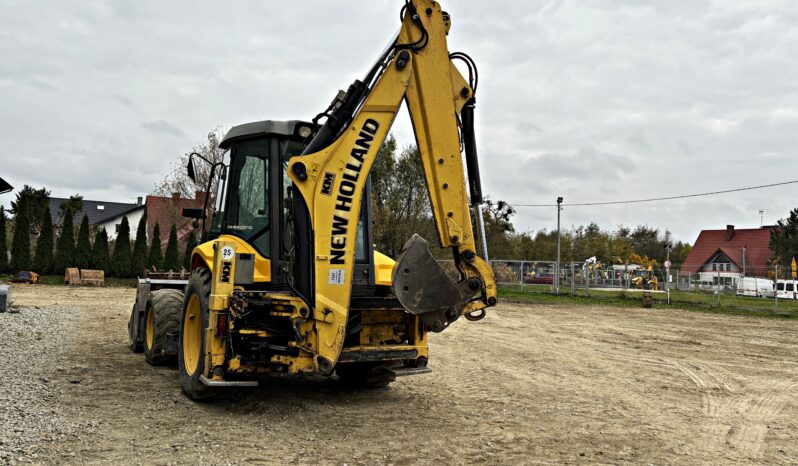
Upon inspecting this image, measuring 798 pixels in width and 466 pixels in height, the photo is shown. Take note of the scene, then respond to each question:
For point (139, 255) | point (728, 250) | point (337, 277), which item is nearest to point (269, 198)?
point (337, 277)

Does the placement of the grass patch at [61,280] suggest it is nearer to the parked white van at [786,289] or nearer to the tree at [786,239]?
the parked white van at [786,289]

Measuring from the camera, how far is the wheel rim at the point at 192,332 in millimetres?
6820

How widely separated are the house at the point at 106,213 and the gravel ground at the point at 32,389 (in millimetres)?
44245

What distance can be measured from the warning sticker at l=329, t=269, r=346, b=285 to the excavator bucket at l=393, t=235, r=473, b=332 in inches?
19.6

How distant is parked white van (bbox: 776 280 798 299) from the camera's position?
3097 centimetres

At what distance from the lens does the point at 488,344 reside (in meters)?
12.7

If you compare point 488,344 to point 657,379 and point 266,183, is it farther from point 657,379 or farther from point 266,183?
point 266,183

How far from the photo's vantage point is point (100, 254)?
32344 mm

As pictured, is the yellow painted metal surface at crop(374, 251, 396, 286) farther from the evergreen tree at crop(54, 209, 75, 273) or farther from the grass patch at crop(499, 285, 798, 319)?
the evergreen tree at crop(54, 209, 75, 273)

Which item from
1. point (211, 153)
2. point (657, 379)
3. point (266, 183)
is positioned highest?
point (211, 153)

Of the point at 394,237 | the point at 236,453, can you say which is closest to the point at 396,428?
the point at 236,453

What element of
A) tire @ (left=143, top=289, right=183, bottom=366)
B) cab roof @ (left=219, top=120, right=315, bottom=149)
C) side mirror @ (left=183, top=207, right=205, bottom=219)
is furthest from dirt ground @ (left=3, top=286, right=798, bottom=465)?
cab roof @ (left=219, top=120, right=315, bottom=149)

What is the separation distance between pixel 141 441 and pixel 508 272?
99.9 ft

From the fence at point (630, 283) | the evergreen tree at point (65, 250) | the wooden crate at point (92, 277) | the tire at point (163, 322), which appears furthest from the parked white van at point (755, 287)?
the evergreen tree at point (65, 250)
